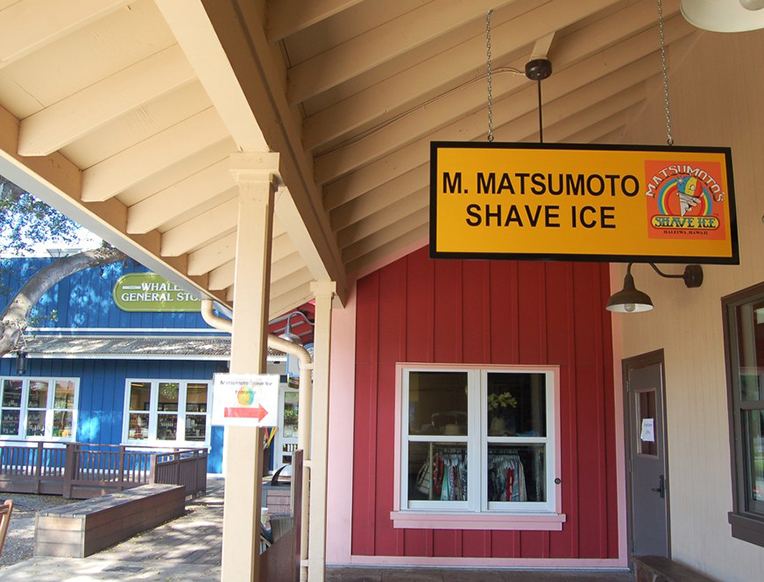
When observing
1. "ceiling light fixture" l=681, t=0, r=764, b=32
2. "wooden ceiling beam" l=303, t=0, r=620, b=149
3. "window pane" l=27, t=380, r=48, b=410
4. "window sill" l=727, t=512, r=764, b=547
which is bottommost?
"window sill" l=727, t=512, r=764, b=547

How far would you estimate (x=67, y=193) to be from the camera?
3451 mm

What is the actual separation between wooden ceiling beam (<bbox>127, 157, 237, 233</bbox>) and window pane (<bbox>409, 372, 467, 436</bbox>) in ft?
12.6

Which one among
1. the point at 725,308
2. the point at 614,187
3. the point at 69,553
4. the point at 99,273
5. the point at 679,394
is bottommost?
the point at 69,553

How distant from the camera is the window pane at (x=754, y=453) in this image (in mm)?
4398

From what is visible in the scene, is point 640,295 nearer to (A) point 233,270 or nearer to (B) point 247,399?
(A) point 233,270

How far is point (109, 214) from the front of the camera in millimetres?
4012

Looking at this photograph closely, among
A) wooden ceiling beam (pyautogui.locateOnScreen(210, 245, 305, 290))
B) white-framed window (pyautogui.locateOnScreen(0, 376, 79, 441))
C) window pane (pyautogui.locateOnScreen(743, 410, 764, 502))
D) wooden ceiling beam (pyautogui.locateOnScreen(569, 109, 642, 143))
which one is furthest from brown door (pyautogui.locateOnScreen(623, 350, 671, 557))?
white-framed window (pyautogui.locateOnScreen(0, 376, 79, 441))

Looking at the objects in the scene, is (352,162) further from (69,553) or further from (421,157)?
(69,553)

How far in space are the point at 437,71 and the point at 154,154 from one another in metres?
1.72

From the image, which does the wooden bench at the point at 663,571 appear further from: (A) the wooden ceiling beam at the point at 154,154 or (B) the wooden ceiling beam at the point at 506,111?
(A) the wooden ceiling beam at the point at 154,154

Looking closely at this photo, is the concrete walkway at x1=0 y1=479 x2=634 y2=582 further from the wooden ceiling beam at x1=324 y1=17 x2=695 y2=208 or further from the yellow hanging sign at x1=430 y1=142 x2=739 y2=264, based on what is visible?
the yellow hanging sign at x1=430 y1=142 x2=739 y2=264

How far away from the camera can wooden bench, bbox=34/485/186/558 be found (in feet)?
23.4

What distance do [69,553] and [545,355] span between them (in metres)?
5.39

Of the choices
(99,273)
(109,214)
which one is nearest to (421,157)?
(109,214)
